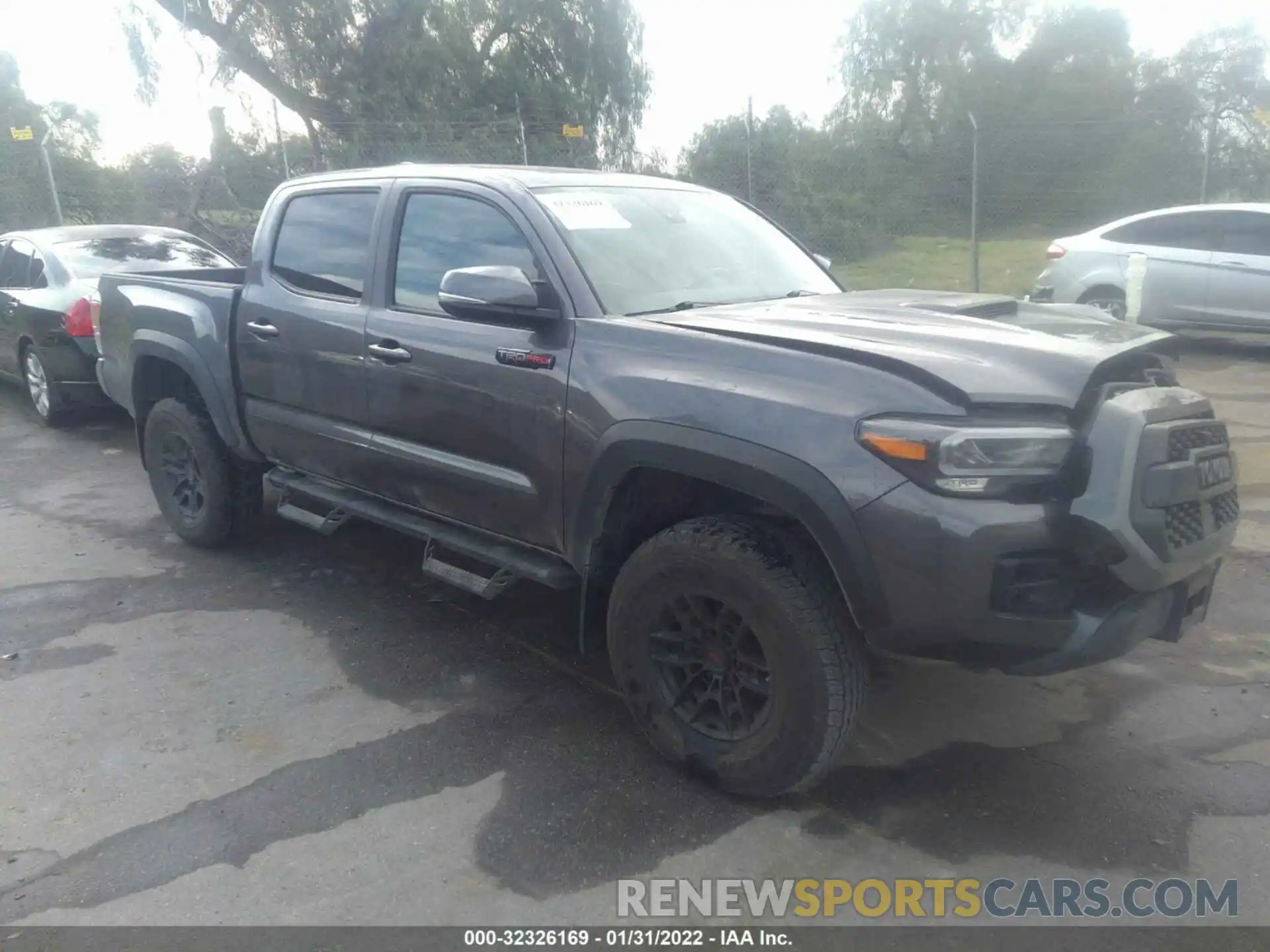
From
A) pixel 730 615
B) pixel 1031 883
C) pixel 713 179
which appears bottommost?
pixel 1031 883

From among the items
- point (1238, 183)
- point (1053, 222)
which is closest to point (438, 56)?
point (1053, 222)

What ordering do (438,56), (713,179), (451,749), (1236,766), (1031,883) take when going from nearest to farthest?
(1031,883)
(1236,766)
(451,749)
(713,179)
(438,56)

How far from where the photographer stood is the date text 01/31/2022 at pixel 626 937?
8.44 feet

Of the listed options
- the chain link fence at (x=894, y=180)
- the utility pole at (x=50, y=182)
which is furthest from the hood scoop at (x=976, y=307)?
the utility pole at (x=50, y=182)

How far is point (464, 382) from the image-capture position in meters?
3.74

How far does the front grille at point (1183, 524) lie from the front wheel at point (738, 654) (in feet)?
2.86

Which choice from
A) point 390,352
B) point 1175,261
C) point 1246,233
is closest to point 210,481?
point 390,352

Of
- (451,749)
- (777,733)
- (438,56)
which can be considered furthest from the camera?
(438,56)

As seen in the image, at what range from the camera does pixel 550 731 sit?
357 centimetres

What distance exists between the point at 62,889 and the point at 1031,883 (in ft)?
8.61

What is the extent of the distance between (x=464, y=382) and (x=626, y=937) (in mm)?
1994

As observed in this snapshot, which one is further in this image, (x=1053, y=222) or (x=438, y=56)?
(x=438, y=56)

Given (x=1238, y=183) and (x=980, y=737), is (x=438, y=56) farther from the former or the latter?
(x=980, y=737)

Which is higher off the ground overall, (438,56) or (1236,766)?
(438,56)
